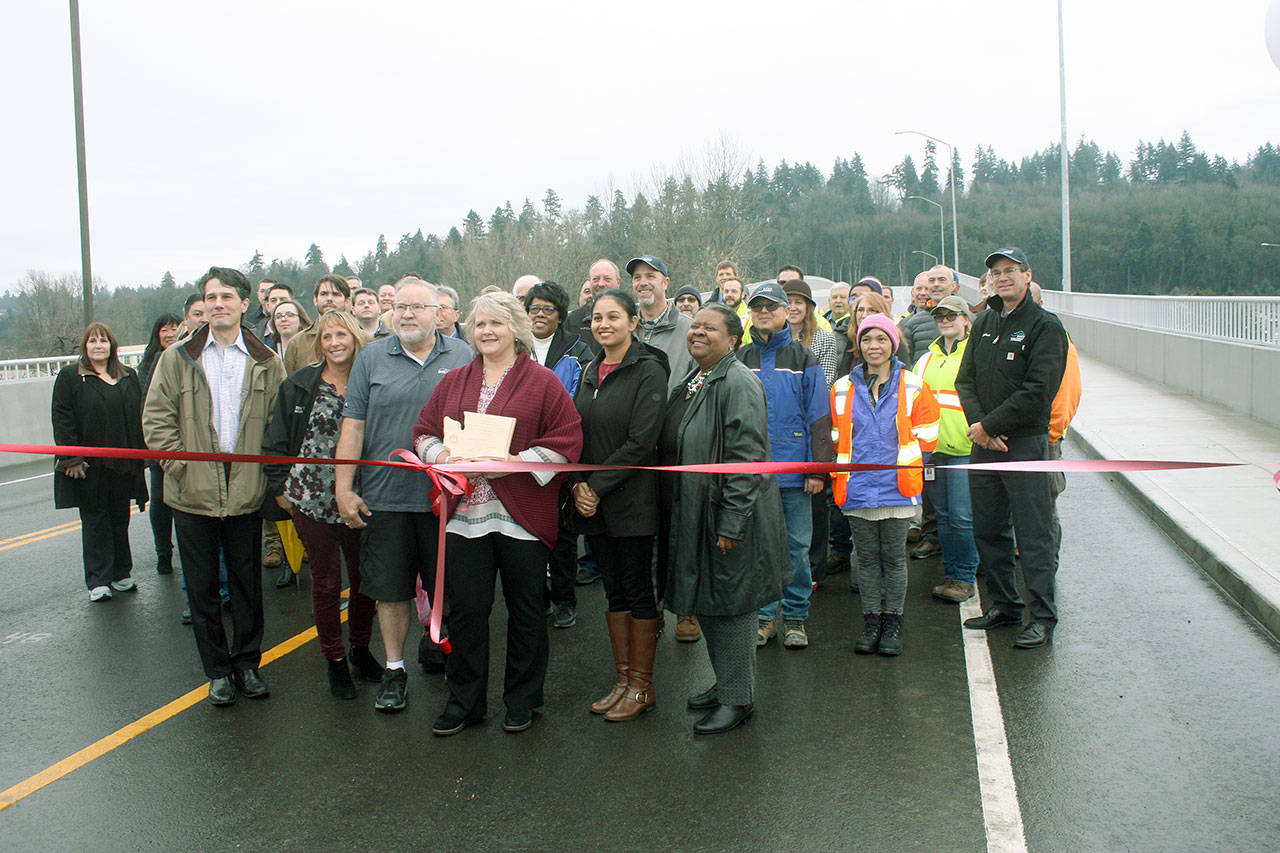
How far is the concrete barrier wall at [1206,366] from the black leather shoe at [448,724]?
1195 centimetres

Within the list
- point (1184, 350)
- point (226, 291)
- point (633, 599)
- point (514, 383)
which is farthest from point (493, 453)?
point (1184, 350)

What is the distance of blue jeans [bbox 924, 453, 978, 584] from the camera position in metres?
6.74

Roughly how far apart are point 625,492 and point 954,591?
9.83ft

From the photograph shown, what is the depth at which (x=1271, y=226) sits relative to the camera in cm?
9475

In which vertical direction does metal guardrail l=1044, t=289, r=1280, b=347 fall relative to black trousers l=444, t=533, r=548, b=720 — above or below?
above

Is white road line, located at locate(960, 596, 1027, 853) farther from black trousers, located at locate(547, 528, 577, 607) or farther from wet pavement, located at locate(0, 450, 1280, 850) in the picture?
black trousers, located at locate(547, 528, 577, 607)

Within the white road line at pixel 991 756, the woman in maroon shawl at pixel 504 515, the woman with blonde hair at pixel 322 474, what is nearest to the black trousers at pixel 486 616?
the woman in maroon shawl at pixel 504 515

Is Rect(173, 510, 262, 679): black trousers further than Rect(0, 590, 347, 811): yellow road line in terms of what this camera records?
Yes

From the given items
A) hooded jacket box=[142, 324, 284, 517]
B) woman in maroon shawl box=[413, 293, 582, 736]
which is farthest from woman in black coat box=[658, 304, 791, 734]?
hooded jacket box=[142, 324, 284, 517]

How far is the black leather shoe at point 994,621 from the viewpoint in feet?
19.9

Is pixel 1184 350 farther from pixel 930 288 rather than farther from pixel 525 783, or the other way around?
pixel 525 783

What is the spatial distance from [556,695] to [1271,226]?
109142 mm

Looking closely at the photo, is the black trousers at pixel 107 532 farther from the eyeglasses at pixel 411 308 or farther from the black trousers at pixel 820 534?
the black trousers at pixel 820 534

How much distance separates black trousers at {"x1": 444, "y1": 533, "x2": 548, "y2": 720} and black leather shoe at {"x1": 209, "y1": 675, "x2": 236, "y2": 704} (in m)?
1.22
